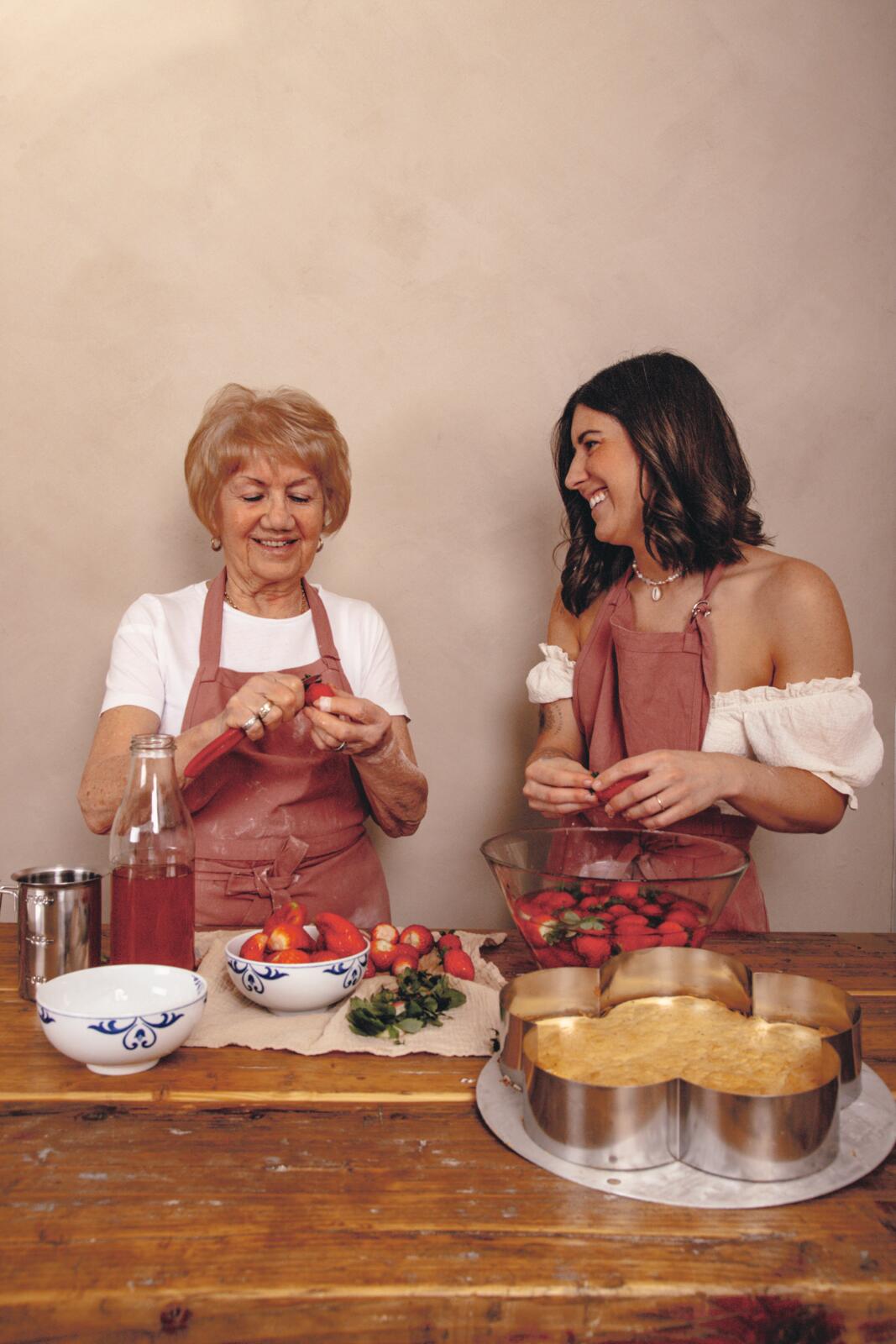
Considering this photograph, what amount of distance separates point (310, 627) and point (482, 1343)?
5.47 ft

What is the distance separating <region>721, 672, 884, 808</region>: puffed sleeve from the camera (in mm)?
1854

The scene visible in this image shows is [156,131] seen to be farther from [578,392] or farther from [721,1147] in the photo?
[721,1147]

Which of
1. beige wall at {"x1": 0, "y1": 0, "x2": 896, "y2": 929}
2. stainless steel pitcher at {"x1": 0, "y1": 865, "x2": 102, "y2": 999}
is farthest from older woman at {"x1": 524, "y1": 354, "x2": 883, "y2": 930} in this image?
stainless steel pitcher at {"x1": 0, "y1": 865, "x2": 102, "y2": 999}

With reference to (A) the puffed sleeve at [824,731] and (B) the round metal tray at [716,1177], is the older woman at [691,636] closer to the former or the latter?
(A) the puffed sleeve at [824,731]

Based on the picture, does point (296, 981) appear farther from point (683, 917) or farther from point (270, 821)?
point (270, 821)

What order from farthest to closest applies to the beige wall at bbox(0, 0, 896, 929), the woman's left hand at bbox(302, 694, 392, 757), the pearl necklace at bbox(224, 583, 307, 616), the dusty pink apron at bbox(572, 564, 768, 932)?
1. the beige wall at bbox(0, 0, 896, 929)
2. the pearl necklace at bbox(224, 583, 307, 616)
3. the dusty pink apron at bbox(572, 564, 768, 932)
4. the woman's left hand at bbox(302, 694, 392, 757)

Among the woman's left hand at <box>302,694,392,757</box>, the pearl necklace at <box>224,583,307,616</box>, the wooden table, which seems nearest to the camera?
the wooden table

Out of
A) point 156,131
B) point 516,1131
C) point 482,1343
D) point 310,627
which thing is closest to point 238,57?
point 156,131

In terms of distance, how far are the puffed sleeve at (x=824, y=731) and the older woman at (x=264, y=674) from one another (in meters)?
0.71

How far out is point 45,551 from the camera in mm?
2607

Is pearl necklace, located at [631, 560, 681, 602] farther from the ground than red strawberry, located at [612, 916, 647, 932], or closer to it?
farther from the ground

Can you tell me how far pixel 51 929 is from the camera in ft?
4.12

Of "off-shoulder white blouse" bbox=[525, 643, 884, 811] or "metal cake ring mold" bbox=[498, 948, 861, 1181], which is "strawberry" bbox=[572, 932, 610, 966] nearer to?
"metal cake ring mold" bbox=[498, 948, 861, 1181]

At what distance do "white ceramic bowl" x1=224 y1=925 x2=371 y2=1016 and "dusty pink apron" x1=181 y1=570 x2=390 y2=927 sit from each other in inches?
30.2
